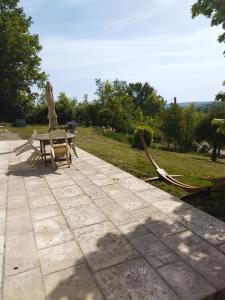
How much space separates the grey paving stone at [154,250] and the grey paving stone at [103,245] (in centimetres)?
13

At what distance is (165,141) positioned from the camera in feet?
117

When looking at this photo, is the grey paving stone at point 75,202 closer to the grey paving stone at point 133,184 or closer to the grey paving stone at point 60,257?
the grey paving stone at point 133,184

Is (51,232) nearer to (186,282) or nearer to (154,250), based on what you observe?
(154,250)

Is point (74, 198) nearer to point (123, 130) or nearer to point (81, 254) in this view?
point (81, 254)

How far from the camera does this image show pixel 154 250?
129 inches

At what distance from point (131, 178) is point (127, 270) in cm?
369

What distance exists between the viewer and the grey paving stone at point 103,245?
10.2 ft

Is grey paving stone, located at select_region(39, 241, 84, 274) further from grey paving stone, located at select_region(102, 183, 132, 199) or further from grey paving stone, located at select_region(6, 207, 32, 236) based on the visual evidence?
grey paving stone, located at select_region(102, 183, 132, 199)

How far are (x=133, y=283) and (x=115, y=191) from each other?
2942 mm

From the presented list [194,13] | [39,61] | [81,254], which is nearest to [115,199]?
[81,254]

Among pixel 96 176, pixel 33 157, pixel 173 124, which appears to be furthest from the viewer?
pixel 173 124

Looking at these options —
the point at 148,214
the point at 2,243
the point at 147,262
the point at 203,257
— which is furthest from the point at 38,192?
the point at 203,257

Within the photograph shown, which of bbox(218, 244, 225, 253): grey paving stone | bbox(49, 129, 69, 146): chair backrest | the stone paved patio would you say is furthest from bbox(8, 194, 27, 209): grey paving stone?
bbox(218, 244, 225, 253): grey paving stone

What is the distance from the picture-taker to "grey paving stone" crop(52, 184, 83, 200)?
545cm
